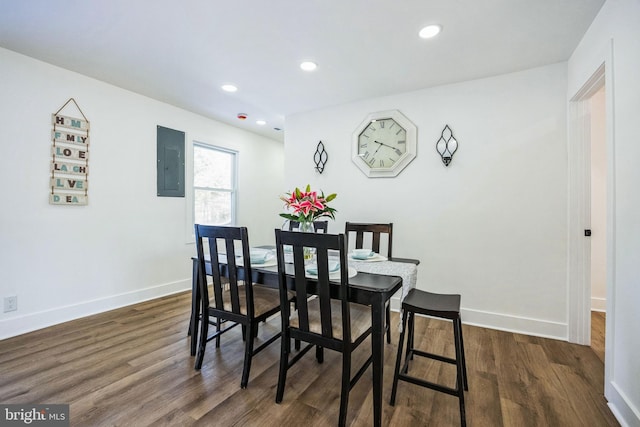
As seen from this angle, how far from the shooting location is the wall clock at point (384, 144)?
3.22 m

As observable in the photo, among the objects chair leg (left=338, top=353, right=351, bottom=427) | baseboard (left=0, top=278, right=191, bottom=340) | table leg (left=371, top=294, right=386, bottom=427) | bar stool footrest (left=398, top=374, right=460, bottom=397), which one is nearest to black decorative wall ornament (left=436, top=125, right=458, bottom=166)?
table leg (left=371, top=294, right=386, bottom=427)

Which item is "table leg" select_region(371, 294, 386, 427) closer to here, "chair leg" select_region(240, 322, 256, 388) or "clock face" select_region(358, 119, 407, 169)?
"chair leg" select_region(240, 322, 256, 388)

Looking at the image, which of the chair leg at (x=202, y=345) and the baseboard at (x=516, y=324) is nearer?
the chair leg at (x=202, y=345)

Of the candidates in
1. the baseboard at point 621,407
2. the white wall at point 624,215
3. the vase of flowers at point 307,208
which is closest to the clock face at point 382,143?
the vase of flowers at point 307,208

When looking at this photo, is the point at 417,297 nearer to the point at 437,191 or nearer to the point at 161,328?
the point at 437,191

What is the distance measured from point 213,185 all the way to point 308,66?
246cm

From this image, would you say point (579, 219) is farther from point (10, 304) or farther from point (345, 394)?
point (10, 304)

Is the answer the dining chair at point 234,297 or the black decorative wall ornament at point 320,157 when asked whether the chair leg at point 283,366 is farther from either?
the black decorative wall ornament at point 320,157

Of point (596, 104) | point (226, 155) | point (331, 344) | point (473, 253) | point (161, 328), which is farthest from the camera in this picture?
point (226, 155)

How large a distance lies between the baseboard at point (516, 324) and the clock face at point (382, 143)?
1.73m

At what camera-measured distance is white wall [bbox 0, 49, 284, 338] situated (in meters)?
2.55

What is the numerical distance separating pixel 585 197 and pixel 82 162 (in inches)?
181

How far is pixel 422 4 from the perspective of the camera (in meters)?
1.87

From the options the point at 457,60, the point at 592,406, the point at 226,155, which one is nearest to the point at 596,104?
the point at 457,60
